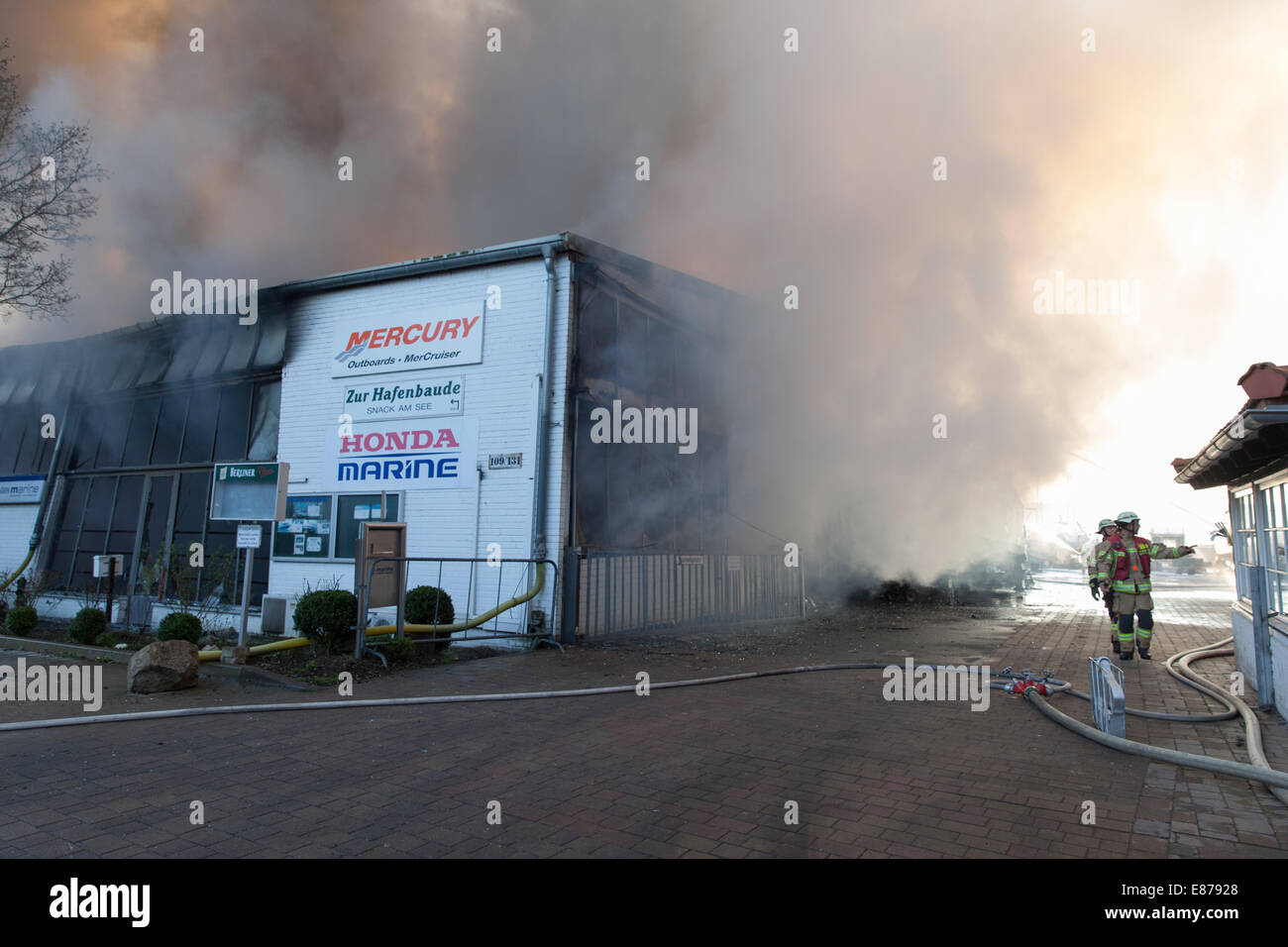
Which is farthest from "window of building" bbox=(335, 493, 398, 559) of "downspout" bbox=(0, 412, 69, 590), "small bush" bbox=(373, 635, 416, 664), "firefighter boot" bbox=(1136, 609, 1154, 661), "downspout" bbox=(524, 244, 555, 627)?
"firefighter boot" bbox=(1136, 609, 1154, 661)

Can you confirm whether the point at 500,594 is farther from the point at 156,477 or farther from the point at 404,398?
the point at 156,477

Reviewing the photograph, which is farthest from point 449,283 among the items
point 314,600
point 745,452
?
point 745,452

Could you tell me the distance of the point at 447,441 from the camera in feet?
34.4

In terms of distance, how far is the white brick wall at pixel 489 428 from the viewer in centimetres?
975

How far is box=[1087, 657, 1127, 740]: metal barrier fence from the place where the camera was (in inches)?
181

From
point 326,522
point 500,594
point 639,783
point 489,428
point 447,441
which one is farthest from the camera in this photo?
point 326,522

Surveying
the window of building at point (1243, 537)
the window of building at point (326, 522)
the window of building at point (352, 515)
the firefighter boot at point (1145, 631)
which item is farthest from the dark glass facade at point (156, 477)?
the window of building at point (1243, 537)

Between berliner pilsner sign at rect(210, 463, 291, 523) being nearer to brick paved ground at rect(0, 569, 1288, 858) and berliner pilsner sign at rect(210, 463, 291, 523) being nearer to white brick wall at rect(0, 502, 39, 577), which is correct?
brick paved ground at rect(0, 569, 1288, 858)

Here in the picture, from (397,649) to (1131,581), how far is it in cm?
797

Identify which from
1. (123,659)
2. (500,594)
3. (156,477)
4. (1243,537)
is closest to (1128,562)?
(1243,537)

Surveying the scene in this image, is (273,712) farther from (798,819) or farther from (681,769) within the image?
(798,819)

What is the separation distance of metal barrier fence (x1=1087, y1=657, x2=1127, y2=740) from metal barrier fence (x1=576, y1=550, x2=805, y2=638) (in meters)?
5.86

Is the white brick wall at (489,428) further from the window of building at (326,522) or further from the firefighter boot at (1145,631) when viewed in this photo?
the firefighter boot at (1145,631)

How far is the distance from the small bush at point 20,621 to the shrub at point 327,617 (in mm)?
4910
